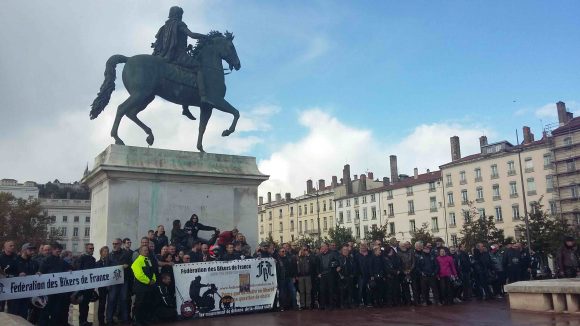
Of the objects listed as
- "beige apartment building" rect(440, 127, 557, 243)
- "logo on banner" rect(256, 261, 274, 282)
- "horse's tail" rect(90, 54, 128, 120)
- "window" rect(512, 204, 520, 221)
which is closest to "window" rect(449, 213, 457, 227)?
"beige apartment building" rect(440, 127, 557, 243)

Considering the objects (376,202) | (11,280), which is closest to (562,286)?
(11,280)

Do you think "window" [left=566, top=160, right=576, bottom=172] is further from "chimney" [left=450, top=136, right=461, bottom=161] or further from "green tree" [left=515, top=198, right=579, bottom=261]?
"green tree" [left=515, top=198, right=579, bottom=261]

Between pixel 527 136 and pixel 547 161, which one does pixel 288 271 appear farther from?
pixel 527 136

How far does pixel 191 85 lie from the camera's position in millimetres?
13750

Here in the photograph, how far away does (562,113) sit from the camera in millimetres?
73812

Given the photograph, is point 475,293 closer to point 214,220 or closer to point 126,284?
point 214,220

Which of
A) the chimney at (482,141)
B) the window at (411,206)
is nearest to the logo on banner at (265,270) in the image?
the chimney at (482,141)

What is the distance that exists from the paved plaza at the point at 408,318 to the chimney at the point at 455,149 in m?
77.4

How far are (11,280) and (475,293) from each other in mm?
12459

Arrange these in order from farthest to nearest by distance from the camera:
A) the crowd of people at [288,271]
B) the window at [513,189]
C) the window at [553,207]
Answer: the window at [513,189], the window at [553,207], the crowd of people at [288,271]

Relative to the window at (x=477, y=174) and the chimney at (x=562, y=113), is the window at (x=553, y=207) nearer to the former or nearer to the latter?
the chimney at (x=562, y=113)

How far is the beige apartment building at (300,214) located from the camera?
107000mm

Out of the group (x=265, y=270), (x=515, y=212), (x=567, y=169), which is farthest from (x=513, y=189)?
(x=265, y=270)

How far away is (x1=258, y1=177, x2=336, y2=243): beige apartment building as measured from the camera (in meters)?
107
